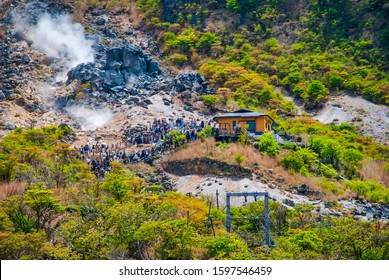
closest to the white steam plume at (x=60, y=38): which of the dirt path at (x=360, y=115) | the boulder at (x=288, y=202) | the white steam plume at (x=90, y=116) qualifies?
the white steam plume at (x=90, y=116)

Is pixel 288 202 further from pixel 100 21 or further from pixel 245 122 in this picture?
pixel 100 21

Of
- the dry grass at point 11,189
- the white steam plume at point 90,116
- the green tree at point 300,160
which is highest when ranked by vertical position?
the white steam plume at point 90,116

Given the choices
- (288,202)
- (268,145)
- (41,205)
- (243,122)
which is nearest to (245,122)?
(243,122)

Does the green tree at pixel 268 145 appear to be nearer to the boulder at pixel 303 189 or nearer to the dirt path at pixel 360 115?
the boulder at pixel 303 189

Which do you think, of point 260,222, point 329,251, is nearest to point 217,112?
point 260,222

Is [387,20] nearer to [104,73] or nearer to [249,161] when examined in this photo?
[104,73]

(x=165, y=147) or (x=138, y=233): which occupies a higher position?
(x=165, y=147)
